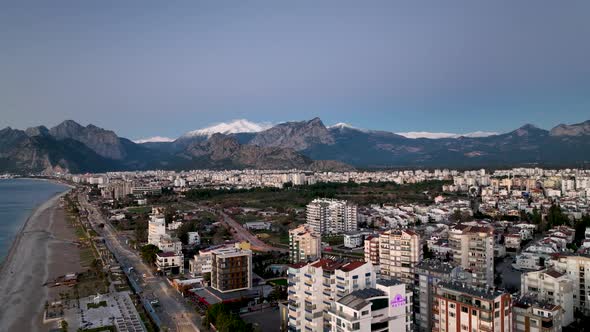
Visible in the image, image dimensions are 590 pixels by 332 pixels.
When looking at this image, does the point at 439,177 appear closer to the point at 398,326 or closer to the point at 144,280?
the point at 144,280

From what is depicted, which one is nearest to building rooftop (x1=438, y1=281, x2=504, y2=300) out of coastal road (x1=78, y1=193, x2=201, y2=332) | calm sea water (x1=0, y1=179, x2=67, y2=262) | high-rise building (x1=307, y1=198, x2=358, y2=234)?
coastal road (x1=78, y1=193, x2=201, y2=332)

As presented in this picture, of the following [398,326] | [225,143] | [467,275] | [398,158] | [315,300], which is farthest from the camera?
[398,158]

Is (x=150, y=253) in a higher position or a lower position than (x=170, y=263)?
higher

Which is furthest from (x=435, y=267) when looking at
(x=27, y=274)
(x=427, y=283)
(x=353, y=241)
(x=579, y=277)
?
(x=27, y=274)

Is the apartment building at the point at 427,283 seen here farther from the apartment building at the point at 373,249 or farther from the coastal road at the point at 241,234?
the coastal road at the point at 241,234

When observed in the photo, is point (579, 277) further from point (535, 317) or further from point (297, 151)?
point (297, 151)

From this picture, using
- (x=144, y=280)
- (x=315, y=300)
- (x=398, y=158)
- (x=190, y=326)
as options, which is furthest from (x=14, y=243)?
(x=398, y=158)
